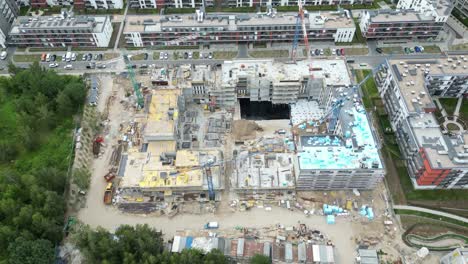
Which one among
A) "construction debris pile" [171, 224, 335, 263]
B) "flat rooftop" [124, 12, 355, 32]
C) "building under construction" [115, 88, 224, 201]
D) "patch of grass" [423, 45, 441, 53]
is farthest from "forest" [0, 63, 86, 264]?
"patch of grass" [423, 45, 441, 53]

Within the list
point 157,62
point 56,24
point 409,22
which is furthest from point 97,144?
point 409,22

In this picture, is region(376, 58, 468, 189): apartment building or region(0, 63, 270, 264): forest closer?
region(0, 63, 270, 264): forest

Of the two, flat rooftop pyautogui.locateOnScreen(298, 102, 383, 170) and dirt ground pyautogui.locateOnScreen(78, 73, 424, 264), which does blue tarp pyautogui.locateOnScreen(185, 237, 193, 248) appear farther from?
flat rooftop pyautogui.locateOnScreen(298, 102, 383, 170)

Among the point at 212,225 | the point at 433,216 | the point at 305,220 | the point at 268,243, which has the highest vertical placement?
the point at 433,216

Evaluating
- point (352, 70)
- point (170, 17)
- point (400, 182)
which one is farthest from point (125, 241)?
point (352, 70)

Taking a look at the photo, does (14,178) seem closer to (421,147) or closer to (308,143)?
(308,143)

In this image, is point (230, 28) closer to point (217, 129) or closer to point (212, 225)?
point (217, 129)
